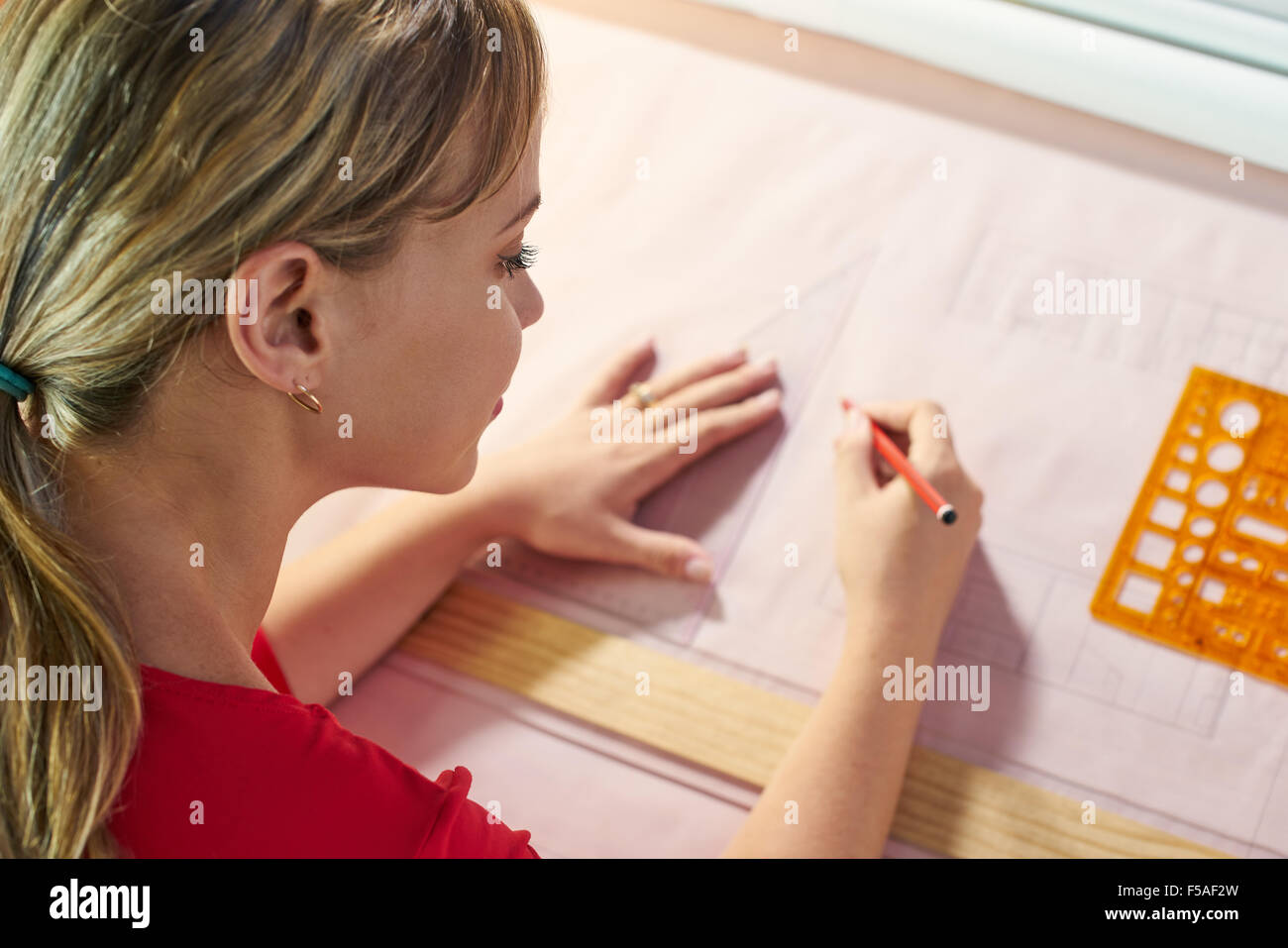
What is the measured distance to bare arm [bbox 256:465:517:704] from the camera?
2.40 feet

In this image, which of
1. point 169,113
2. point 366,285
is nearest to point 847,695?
point 366,285

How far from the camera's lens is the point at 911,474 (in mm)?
710

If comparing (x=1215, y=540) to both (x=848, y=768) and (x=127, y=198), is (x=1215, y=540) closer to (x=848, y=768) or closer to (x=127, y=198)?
(x=848, y=768)

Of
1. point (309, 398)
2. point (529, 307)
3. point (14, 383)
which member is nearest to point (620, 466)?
point (529, 307)

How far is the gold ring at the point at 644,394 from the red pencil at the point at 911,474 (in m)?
0.14

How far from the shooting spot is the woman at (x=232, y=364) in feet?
1.45

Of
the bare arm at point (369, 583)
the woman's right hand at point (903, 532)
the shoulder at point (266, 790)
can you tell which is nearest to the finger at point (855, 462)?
the woman's right hand at point (903, 532)

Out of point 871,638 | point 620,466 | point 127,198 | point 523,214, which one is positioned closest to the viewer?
point 127,198

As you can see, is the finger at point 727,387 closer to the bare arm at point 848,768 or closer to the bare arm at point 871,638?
the bare arm at point 871,638

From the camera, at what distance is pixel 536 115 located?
0.54m

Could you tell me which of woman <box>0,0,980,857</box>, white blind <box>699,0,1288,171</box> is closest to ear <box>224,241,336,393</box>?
woman <box>0,0,980,857</box>

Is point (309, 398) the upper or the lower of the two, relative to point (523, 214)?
lower

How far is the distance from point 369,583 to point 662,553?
200 mm

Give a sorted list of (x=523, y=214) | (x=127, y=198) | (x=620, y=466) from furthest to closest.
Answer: (x=620, y=466), (x=523, y=214), (x=127, y=198)
